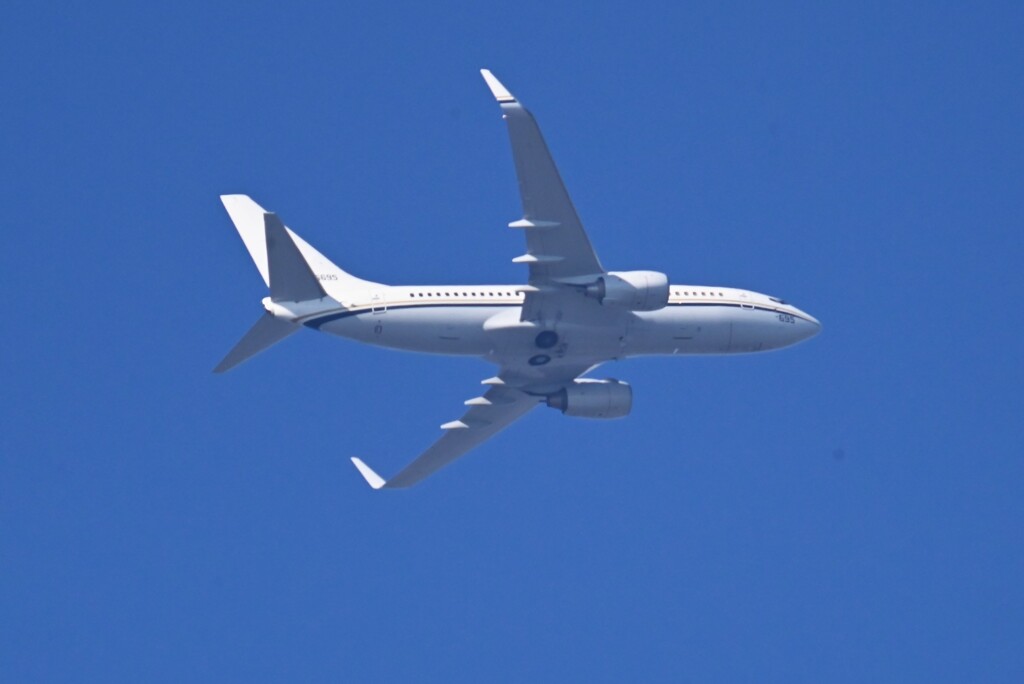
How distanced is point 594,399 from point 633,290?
765 cm

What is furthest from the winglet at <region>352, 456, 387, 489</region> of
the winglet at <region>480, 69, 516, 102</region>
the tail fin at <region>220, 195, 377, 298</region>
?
the winglet at <region>480, 69, 516, 102</region>

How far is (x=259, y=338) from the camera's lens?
195 feet

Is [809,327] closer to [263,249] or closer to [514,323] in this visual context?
[514,323]

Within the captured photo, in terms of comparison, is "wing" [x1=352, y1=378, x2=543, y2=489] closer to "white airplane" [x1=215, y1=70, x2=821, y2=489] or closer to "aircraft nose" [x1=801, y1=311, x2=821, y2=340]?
"white airplane" [x1=215, y1=70, x2=821, y2=489]

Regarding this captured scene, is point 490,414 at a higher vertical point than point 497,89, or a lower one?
lower

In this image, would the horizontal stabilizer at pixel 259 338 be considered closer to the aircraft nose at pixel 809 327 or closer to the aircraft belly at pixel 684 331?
the aircraft belly at pixel 684 331

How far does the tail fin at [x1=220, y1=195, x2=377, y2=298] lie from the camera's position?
6134 centimetres

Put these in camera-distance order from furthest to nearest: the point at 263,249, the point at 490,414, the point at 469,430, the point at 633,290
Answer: the point at 469,430 → the point at 490,414 → the point at 263,249 → the point at 633,290

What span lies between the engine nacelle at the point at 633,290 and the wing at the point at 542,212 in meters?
0.55

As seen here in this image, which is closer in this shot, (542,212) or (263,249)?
(542,212)

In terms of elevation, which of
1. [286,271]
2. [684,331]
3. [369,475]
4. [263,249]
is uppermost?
[263,249]

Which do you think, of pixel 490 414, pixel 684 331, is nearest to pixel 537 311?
pixel 684 331

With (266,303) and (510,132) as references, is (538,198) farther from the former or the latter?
(266,303)

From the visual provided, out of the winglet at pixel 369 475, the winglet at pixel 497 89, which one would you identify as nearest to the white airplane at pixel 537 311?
the winglet at pixel 497 89
